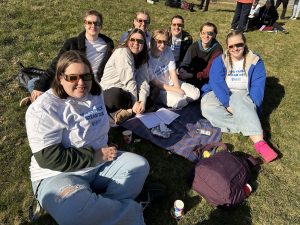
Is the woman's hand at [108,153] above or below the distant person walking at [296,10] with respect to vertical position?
below

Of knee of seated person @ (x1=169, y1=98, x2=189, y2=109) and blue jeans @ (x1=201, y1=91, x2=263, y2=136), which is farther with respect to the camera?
knee of seated person @ (x1=169, y1=98, x2=189, y2=109)

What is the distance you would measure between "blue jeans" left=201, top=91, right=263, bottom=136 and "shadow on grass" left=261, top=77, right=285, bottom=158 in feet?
1.78

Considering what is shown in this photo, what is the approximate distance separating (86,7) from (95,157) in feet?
31.2

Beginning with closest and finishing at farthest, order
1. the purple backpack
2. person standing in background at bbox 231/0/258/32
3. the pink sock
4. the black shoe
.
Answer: the black shoe → the purple backpack → the pink sock → person standing in background at bbox 231/0/258/32

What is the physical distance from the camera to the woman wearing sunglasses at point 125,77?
217 inches

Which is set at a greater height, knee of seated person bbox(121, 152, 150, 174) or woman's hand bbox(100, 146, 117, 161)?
woman's hand bbox(100, 146, 117, 161)

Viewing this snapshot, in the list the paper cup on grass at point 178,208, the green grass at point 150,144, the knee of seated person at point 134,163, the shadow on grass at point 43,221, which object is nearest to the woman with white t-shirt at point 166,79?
the green grass at point 150,144

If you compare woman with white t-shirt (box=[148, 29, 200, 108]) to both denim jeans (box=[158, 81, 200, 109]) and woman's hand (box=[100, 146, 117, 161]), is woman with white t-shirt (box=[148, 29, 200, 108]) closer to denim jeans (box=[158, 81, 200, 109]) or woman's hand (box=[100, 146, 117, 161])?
denim jeans (box=[158, 81, 200, 109])

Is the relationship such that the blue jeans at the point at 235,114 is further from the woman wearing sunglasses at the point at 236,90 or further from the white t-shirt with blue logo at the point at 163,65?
the white t-shirt with blue logo at the point at 163,65

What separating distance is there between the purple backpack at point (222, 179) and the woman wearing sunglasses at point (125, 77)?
1.87 metres

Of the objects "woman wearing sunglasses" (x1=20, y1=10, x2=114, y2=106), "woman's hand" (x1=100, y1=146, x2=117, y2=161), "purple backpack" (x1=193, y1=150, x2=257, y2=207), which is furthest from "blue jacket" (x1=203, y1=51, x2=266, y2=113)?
"woman's hand" (x1=100, y1=146, x2=117, y2=161)

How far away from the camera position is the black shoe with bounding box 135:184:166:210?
3.99 m

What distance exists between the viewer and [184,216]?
4.02 metres

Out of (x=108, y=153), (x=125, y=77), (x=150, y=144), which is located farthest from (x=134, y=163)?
(x=125, y=77)
